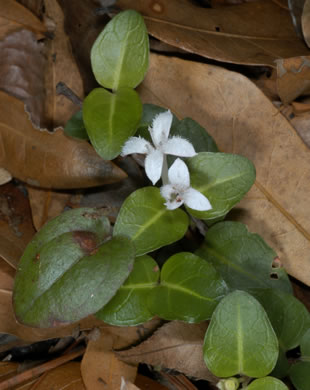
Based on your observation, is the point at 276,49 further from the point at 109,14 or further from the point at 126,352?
the point at 126,352

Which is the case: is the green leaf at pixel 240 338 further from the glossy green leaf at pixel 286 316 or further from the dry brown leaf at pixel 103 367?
the dry brown leaf at pixel 103 367

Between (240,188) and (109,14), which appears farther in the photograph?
(109,14)

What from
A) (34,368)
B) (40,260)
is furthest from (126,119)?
(34,368)

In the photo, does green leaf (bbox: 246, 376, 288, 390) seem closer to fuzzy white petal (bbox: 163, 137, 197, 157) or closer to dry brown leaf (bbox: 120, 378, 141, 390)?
dry brown leaf (bbox: 120, 378, 141, 390)

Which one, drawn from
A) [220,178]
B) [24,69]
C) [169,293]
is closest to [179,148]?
[220,178]

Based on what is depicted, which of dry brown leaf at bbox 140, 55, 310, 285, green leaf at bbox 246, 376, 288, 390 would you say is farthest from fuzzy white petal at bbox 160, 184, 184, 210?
green leaf at bbox 246, 376, 288, 390

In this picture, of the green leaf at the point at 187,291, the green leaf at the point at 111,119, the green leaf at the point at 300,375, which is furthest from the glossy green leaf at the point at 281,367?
the green leaf at the point at 111,119
